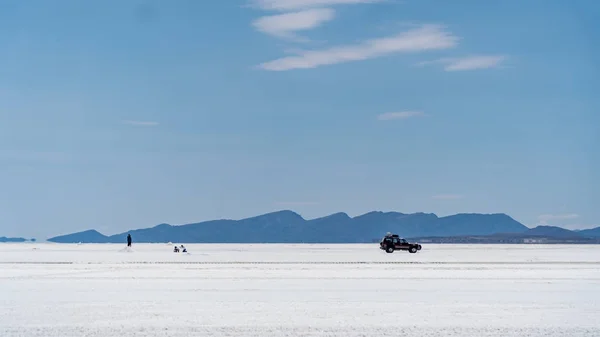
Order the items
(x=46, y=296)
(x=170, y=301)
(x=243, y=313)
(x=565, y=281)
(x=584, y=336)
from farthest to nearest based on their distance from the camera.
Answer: (x=565, y=281), (x=46, y=296), (x=170, y=301), (x=243, y=313), (x=584, y=336)

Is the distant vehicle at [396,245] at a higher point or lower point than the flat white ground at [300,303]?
A: higher

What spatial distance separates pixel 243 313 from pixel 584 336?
9.20 meters

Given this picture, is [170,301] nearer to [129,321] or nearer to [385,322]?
[129,321]

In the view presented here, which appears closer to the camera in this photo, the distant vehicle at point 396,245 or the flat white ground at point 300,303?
the flat white ground at point 300,303

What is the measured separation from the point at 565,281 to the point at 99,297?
1968 cm

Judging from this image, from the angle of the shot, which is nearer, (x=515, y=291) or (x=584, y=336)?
(x=584, y=336)

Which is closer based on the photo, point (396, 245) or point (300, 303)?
point (300, 303)

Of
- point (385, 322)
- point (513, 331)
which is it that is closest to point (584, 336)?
point (513, 331)

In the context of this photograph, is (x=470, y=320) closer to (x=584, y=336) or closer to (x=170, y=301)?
(x=584, y=336)

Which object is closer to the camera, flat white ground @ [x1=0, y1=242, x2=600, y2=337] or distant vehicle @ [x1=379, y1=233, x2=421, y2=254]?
flat white ground @ [x1=0, y1=242, x2=600, y2=337]

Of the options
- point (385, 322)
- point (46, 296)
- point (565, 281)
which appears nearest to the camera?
point (385, 322)

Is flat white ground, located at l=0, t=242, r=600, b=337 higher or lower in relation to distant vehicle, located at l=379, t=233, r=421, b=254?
lower

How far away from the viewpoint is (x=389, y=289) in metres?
31.5

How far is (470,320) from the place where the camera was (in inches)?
872
